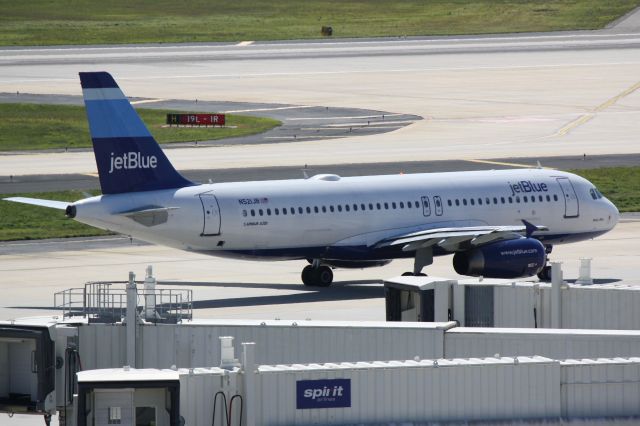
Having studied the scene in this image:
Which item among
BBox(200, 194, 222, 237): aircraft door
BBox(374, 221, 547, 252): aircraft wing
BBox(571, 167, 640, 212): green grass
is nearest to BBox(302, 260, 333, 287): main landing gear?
BBox(374, 221, 547, 252): aircraft wing

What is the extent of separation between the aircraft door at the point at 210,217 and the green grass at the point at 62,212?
2091 cm

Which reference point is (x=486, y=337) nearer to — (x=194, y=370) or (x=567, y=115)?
(x=194, y=370)

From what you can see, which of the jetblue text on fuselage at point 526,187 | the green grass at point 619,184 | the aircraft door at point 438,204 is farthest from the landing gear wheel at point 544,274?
the green grass at point 619,184

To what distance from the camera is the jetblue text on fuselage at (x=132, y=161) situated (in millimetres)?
59688

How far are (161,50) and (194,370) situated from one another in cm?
16419

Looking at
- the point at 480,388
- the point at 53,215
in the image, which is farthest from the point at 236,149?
the point at 480,388

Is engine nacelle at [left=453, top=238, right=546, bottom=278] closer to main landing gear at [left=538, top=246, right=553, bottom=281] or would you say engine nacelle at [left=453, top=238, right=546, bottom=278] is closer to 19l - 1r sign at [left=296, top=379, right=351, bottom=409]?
main landing gear at [left=538, top=246, right=553, bottom=281]

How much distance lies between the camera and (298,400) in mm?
29891

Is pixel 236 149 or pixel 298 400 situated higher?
pixel 236 149

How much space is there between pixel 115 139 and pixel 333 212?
31.4ft

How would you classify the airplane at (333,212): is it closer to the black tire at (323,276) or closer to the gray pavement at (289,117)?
the black tire at (323,276)

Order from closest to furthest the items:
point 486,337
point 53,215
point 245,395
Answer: point 245,395 → point 486,337 → point 53,215

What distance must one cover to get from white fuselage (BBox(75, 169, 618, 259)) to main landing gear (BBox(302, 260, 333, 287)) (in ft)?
4.17

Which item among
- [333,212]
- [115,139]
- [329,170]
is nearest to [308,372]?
[115,139]
